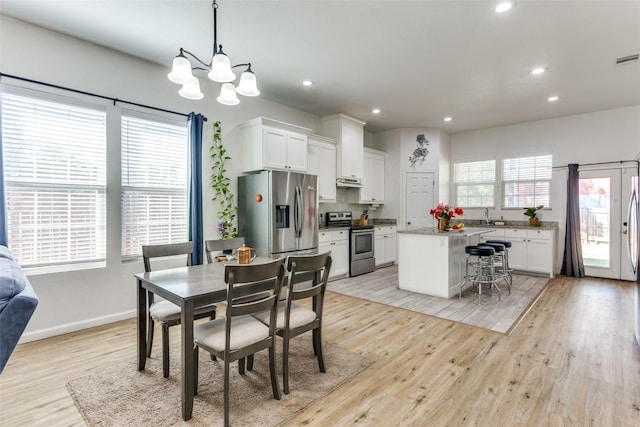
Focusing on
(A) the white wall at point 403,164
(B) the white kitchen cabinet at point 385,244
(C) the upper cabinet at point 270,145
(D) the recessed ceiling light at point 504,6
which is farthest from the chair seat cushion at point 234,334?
(A) the white wall at point 403,164

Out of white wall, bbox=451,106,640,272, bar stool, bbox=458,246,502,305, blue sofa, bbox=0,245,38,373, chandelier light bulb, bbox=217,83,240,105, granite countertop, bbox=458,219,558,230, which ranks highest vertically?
white wall, bbox=451,106,640,272

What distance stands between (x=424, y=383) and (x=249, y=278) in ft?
4.95

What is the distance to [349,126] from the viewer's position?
5.89 meters

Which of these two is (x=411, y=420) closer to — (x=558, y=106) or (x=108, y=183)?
(x=108, y=183)

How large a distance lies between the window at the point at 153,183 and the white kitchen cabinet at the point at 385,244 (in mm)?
3685

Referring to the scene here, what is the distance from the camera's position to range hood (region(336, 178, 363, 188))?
5848 mm

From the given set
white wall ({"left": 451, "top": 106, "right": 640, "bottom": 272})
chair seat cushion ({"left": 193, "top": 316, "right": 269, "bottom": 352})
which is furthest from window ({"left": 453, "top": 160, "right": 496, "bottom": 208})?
chair seat cushion ({"left": 193, "top": 316, "right": 269, "bottom": 352})

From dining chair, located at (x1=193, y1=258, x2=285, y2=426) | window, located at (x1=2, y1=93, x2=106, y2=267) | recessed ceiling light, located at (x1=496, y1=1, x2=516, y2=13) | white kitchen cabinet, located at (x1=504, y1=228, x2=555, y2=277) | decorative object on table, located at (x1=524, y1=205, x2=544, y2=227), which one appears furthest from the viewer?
decorative object on table, located at (x1=524, y1=205, x2=544, y2=227)

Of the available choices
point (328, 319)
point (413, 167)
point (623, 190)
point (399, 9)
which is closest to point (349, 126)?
point (413, 167)

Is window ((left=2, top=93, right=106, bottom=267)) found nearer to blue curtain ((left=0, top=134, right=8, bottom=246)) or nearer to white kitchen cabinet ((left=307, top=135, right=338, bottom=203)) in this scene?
blue curtain ((left=0, top=134, right=8, bottom=246))

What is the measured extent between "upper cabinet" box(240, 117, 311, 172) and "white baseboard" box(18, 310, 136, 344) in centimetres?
236

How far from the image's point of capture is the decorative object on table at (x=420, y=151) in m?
6.79

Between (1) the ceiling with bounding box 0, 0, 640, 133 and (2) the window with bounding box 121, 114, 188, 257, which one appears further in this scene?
(2) the window with bounding box 121, 114, 188, 257

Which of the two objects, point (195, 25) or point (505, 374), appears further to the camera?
point (195, 25)
